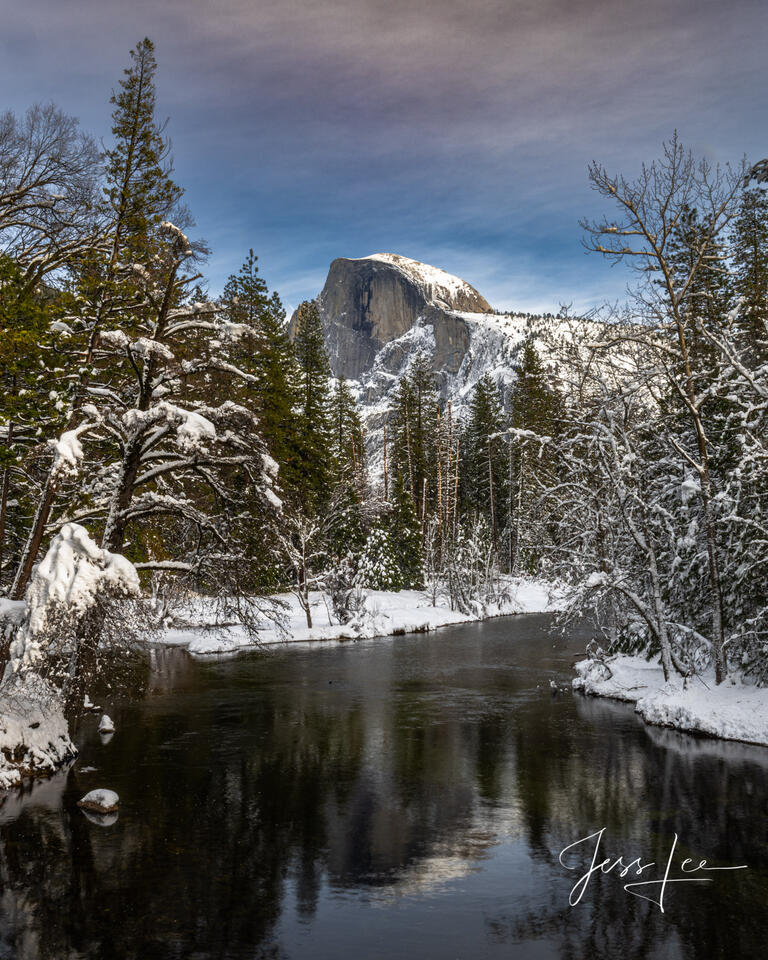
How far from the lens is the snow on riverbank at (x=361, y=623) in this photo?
32.9 metres

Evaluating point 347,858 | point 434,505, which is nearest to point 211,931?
point 347,858

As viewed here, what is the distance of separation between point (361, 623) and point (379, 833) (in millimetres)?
24578

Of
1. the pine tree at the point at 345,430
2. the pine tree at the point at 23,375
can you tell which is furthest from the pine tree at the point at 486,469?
the pine tree at the point at 23,375

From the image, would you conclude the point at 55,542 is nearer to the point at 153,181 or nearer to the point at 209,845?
the point at 209,845

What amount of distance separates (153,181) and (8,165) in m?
3.25

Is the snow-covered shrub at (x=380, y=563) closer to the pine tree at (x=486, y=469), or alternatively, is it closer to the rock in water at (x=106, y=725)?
the pine tree at (x=486, y=469)

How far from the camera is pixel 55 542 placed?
12164 mm

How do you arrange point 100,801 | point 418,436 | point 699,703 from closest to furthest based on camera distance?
point 100,801, point 699,703, point 418,436

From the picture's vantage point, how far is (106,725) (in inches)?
701
